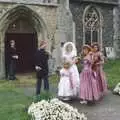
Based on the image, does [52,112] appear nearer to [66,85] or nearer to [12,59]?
[66,85]

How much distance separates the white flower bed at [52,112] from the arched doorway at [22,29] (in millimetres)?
9429

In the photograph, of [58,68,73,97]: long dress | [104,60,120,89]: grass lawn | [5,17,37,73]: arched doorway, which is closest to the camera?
[58,68,73,97]: long dress

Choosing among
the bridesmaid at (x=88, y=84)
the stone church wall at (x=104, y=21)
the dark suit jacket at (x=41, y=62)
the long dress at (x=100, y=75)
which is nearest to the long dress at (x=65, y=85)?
the bridesmaid at (x=88, y=84)

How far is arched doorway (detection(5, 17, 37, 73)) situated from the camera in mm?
A: 19844

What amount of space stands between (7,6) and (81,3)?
242 inches

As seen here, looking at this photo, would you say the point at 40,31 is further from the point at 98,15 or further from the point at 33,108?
the point at 33,108

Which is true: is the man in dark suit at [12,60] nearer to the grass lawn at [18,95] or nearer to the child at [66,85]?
the grass lawn at [18,95]

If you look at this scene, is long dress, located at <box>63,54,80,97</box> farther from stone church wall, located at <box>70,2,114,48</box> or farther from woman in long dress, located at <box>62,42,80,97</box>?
stone church wall, located at <box>70,2,114,48</box>

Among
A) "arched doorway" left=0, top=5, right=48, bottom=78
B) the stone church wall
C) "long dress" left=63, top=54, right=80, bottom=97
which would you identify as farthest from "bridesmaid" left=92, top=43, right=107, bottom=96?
the stone church wall

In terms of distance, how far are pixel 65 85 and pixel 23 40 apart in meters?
8.97

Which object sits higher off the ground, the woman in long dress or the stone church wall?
the stone church wall

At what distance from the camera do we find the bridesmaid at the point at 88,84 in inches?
477

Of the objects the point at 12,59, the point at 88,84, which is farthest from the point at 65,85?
the point at 12,59

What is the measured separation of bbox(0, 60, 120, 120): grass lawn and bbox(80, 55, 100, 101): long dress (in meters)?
1.56
